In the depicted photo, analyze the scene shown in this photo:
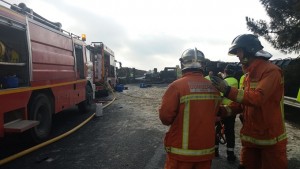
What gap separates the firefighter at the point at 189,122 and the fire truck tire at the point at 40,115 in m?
4.60

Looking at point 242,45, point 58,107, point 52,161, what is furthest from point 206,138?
point 58,107

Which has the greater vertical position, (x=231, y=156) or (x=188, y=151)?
(x=188, y=151)

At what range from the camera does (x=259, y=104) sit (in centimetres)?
301

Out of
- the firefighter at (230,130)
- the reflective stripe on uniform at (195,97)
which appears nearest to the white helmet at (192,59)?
the reflective stripe on uniform at (195,97)

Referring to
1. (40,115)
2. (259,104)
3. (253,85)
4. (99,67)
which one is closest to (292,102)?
(253,85)

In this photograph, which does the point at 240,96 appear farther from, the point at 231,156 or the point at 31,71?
the point at 31,71

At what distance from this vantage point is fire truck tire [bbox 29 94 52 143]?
684 cm

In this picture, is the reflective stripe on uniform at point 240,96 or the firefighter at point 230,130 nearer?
the reflective stripe on uniform at point 240,96

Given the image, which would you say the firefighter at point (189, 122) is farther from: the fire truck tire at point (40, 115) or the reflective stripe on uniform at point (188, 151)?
the fire truck tire at point (40, 115)

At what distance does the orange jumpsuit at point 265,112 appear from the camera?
305 centimetres

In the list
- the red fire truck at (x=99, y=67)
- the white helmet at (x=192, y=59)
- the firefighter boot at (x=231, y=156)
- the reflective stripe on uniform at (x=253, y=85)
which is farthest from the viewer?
the red fire truck at (x=99, y=67)

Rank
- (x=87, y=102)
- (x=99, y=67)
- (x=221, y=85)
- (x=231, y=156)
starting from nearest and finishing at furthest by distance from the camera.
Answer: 1. (x=221, y=85)
2. (x=231, y=156)
3. (x=87, y=102)
4. (x=99, y=67)

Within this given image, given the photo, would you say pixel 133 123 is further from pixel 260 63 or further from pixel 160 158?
pixel 260 63

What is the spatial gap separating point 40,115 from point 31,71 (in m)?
1.19
